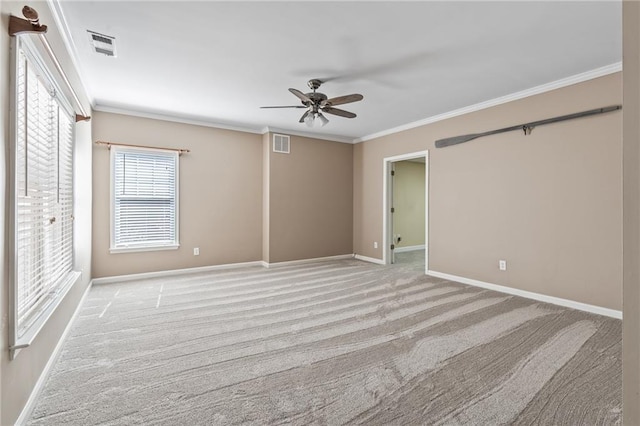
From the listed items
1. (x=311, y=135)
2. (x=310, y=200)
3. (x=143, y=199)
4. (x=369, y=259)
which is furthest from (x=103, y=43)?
(x=369, y=259)

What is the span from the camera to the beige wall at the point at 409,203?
7295mm

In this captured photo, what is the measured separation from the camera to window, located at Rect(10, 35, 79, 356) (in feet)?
5.16

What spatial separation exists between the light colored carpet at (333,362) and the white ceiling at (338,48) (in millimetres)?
2508

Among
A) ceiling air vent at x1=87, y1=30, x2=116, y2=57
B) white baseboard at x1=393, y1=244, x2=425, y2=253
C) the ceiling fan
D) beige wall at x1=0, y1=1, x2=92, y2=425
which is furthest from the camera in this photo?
white baseboard at x1=393, y1=244, x2=425, y2=253

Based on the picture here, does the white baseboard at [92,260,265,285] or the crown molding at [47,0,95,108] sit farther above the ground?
the crown molding at [47,0,95,108]

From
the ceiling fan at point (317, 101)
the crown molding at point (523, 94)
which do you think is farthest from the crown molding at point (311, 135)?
the ceiling fan at point (317, 101)

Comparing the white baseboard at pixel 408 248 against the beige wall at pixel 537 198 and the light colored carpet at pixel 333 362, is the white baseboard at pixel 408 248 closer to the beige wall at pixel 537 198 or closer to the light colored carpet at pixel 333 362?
the beige wall at pixel 537 198

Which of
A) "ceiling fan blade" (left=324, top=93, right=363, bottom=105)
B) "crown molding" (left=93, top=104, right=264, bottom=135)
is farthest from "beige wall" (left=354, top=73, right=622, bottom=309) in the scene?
"crown molding" (left=93, top=104, right=264, bottom=135)

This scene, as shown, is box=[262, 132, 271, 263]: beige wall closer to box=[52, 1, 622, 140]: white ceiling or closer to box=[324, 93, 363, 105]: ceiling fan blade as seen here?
box=[52, 1, 622, 140]: white ceiling

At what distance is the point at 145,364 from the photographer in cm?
224

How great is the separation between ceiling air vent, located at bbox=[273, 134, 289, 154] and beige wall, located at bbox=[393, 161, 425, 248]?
275cm

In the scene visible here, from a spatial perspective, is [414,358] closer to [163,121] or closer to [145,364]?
[145,364]

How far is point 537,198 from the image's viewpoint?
3.69 metres

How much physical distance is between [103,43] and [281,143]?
320cm
